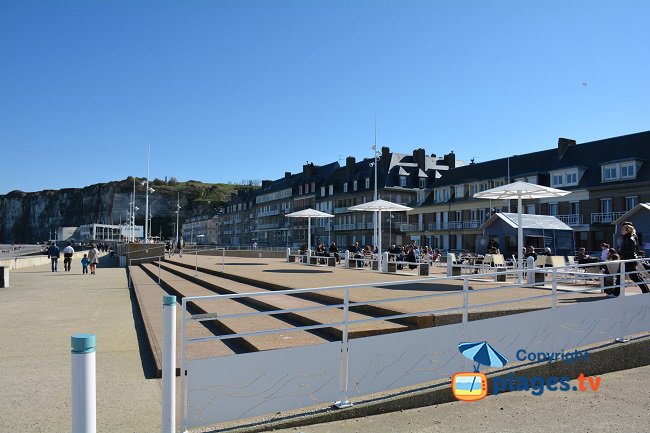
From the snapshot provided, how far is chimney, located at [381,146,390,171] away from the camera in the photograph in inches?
2520

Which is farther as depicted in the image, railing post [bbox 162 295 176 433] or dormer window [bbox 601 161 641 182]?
dormer window [bbox 601 161 641 182]

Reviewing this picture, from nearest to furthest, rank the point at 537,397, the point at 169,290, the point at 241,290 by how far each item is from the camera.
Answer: the point at 537,397, the point at 241,290, the point at 169,290

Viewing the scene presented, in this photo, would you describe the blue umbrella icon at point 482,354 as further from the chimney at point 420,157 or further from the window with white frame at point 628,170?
the chimney at point 420,157

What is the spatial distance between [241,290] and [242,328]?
13.3 ft

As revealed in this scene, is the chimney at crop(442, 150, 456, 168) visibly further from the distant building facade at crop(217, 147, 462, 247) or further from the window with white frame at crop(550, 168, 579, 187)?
the window with white frame at crop(550, 168, 579, 187)

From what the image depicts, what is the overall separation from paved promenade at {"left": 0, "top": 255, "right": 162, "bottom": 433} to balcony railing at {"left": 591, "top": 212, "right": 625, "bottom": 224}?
123ft

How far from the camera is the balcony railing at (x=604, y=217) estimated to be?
126ft

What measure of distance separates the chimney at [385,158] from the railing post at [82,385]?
6156 cm

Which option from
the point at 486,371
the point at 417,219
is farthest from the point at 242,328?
the point at 417,219

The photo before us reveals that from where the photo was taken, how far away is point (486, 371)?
5.99m

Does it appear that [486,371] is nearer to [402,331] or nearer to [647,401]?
[402,331]

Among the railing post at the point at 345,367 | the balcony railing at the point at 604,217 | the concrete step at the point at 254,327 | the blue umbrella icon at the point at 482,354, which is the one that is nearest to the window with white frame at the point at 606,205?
the balcony railing at the point at 604,217

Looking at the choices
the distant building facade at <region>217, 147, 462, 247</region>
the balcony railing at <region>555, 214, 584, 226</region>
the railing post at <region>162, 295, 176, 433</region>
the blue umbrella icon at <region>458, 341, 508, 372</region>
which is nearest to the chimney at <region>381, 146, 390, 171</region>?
the distant building facade at <region>217, 147, 462, 247</region>

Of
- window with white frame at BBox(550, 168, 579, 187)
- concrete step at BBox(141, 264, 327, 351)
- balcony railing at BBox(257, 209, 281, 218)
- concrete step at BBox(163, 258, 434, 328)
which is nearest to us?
concrete step at BBox(163, 258, 434, 328)
